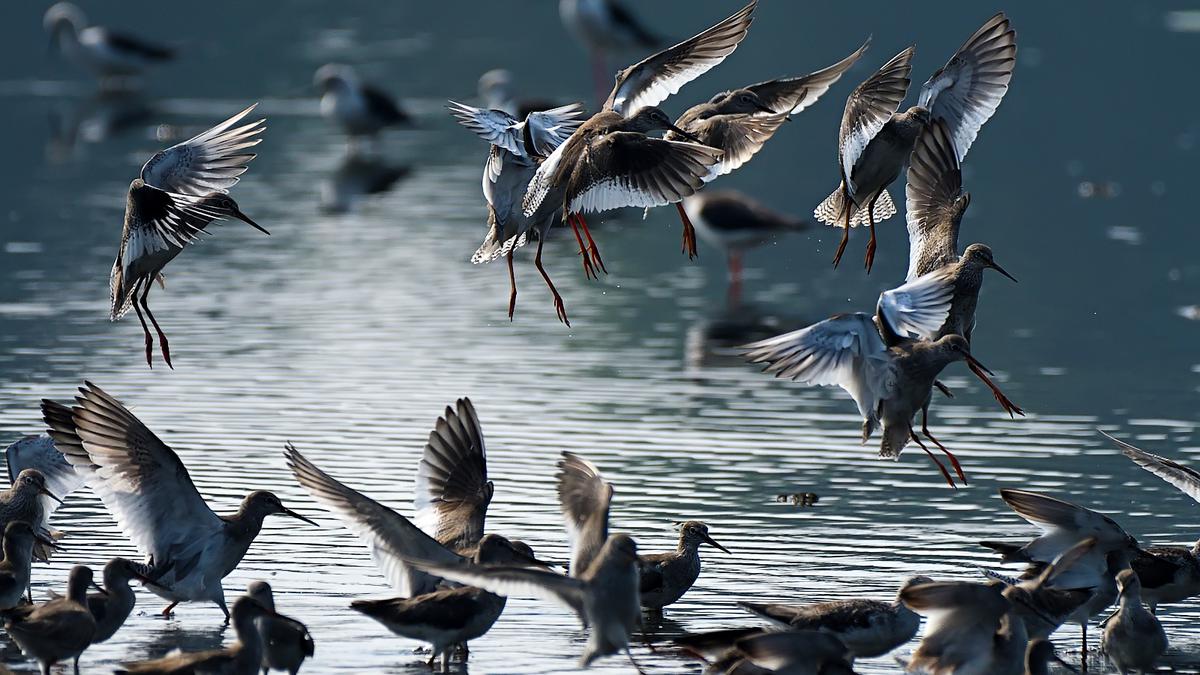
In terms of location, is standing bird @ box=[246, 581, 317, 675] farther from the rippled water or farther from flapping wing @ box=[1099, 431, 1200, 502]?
flapping wing @ box=[1099, 431, 1200, 502]

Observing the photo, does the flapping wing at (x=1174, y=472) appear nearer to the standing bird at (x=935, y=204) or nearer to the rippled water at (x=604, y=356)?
the rippled water at (x=604, y=356)

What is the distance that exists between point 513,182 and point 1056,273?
934 centimetres

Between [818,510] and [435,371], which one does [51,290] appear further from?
[818,510]

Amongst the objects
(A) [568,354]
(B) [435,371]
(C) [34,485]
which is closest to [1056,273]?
(A) [568,354]

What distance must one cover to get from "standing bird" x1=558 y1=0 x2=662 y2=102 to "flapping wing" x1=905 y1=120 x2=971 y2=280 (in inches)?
747

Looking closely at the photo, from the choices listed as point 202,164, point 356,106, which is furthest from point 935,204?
point 356,106

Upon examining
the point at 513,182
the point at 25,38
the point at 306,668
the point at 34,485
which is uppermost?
the point at 25,38

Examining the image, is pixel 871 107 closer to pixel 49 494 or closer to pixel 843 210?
pixel 843 210

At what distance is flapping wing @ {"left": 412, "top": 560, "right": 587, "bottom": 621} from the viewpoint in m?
8.17

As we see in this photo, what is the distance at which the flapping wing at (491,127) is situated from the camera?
11594 mm

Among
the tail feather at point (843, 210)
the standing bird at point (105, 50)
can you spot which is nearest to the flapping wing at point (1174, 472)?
the tail feather at point (843, 210)

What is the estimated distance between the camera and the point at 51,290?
61.2 ft

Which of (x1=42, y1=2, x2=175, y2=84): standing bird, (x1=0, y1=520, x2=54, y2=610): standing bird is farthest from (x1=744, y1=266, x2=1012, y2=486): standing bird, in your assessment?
(x1=42, y1=2, x2=175, y2=84): standing bird

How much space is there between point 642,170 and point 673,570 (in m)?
2.13
